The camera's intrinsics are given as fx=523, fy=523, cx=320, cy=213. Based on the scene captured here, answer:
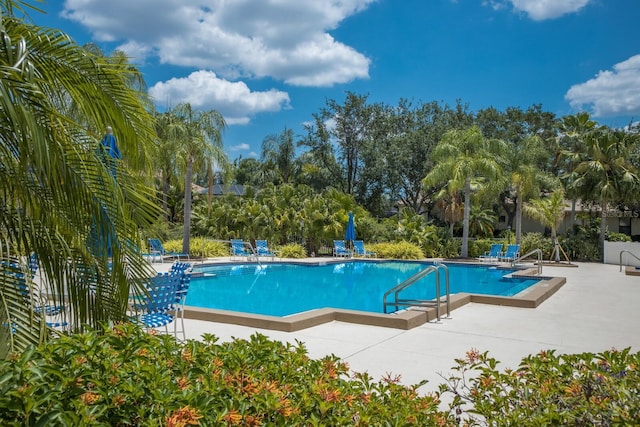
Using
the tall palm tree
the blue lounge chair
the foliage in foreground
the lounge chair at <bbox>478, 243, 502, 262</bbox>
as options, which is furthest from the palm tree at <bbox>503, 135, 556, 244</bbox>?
the foliage in foreground

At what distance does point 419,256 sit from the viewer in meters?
24.4

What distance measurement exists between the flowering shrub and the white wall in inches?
891

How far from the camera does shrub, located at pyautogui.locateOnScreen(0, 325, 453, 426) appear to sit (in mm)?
1767

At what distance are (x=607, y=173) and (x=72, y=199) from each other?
25534 millimetres

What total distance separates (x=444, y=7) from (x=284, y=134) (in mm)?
22676

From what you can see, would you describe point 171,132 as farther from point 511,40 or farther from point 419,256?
point 511,40

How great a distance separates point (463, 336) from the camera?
742 centimetres

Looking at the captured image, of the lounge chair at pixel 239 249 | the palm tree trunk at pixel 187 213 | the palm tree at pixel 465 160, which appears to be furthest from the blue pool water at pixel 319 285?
the palm tree at pixel 465 160

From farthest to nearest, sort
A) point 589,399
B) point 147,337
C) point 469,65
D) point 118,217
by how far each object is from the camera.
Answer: point 469,65, point 118,217, point 147,337, point 589,399

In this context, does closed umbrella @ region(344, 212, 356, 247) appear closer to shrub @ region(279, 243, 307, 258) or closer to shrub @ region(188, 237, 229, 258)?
shrub @ region(279, 243, 307, 258)

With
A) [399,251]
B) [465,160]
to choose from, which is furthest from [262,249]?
[465,160]

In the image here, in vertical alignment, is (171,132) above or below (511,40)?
below

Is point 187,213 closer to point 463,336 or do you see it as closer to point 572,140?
point 463,336

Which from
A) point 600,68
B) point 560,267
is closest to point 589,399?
point 560,267
